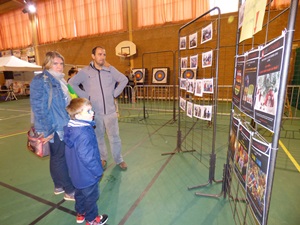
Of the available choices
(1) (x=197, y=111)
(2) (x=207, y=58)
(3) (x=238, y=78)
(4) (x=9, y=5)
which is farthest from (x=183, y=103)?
(4) (x=9, y=5)

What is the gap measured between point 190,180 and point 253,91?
5.57 feet

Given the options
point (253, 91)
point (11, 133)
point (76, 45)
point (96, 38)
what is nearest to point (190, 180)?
point (253, 91)

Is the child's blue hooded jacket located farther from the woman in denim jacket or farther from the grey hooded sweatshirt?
the grey hooded sweatshirt

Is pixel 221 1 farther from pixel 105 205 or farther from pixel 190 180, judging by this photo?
pixel 105 205

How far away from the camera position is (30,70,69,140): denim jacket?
6.01ft

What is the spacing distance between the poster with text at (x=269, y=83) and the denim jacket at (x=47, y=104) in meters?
1.81

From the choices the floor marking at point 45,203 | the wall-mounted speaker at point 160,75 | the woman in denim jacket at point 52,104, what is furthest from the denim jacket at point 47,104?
the wall-mounted speaker at point 160,75

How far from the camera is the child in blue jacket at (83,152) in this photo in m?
1.55

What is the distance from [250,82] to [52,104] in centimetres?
183

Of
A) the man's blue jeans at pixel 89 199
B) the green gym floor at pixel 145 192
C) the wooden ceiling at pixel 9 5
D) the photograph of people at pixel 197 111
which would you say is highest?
the wooden ceiling at pixel 9 5

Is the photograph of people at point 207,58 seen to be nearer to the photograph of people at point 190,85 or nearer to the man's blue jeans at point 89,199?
the photograph of people at point 190,85

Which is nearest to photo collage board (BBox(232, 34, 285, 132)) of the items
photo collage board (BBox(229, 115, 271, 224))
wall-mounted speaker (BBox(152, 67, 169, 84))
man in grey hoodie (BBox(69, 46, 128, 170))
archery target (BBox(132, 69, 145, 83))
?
photo collage board (BBox(229, 115, 271, 224))

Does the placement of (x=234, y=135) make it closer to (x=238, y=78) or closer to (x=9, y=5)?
(x=238, y=78)

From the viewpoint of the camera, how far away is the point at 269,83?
39.5 inches
